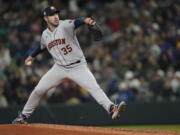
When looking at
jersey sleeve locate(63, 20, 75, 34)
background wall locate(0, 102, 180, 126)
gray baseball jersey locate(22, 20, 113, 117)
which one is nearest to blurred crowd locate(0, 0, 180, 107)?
background wall locate(0, 102, 180, 126)

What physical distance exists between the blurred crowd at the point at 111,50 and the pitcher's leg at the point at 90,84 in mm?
4728

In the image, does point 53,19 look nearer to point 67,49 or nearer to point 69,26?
point 69,26

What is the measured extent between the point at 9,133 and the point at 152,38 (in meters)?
8.29

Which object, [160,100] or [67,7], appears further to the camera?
[67,7]

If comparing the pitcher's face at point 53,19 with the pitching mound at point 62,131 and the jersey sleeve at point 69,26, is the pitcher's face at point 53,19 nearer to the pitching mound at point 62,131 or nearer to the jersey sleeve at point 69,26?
the jersey sleeve at point 69,26

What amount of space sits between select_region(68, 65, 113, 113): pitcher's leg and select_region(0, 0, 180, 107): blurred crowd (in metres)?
4.73

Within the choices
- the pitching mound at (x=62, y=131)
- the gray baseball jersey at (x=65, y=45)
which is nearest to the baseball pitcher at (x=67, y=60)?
the gray baseball jersey at (x=65, y=45)

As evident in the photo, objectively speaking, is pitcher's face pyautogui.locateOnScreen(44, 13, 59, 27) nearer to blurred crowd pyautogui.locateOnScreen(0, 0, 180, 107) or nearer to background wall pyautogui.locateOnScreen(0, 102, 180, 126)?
blurred crowd pyautogui.locateOnScreen(0, 0, 180, 107)

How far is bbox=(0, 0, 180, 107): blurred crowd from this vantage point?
47.8 ft

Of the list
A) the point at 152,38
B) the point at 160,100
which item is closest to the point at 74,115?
the point at 160,100

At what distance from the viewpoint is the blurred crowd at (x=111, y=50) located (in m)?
14.6

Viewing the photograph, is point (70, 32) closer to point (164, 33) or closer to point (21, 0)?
point (164, 33)

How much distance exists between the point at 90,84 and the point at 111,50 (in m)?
7.26

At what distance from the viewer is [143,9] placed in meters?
18.1
